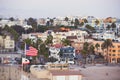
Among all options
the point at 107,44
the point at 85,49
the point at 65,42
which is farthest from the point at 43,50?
the point at 107,44

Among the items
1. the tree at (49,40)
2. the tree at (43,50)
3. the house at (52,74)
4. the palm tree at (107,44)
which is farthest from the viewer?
the tree at (49,40)

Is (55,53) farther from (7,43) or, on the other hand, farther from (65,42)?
(7,43)

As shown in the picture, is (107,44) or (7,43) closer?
(107,44)

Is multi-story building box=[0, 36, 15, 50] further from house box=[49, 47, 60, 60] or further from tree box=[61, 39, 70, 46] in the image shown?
tree box=[61, 39, 70, 46]

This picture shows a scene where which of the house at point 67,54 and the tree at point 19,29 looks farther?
the tree at point 19,29

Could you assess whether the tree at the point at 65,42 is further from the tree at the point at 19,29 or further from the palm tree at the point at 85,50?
the tree at the point at 19,29

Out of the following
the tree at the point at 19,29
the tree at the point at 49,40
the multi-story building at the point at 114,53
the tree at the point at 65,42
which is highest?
the tree at the point at 19,29

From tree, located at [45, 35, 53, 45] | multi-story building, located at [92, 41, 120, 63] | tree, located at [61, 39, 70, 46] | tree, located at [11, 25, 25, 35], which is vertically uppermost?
tree, located at [11, 25, 25, 35]

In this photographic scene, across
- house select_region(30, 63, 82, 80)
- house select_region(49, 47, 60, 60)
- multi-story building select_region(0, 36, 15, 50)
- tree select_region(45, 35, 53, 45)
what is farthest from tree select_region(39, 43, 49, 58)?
house select_region(30, 63, 82, 80)

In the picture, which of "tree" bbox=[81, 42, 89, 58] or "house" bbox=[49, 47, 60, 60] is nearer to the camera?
"house" bbox=[49, 47, 60, 60]

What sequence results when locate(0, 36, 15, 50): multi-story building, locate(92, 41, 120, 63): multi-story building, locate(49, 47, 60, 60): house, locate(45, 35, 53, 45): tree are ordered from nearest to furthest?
locate(49, 47, 60, 60): house < locate(92, 41, 120, 63): multi-story building < locate(0, 36, 15, 50): multi-story building < locate(45, 35, 53, 45): tree

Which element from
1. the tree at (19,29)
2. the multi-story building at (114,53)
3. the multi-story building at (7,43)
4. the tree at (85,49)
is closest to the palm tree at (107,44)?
the multi-story building at (114,53)

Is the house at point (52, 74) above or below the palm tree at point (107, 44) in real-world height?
above

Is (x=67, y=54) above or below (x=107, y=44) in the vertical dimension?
below
